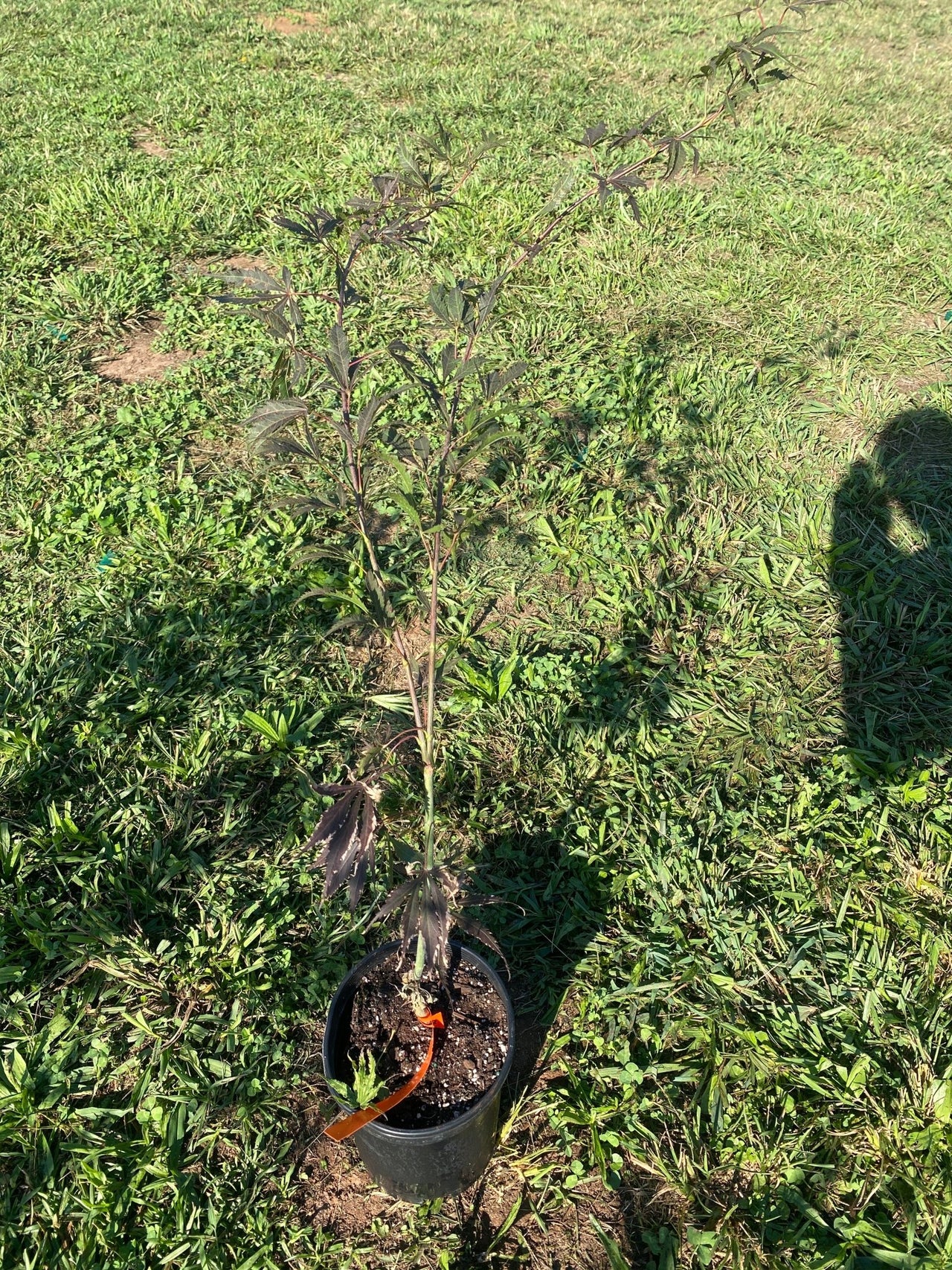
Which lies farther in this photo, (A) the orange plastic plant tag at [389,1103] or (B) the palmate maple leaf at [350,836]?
(A) the orange plastic plant tag at [389,1103]

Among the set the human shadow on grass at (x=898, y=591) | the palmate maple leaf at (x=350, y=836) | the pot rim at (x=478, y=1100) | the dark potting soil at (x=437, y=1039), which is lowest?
the human shadow on grass at (x=898, y=591)

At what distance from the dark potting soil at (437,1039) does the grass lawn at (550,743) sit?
0.32 meters

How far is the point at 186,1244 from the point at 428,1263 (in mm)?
528

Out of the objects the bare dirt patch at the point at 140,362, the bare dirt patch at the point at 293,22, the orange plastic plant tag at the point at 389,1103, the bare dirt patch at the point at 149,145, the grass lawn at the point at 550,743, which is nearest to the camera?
the orange plastic plant tag at the point at 389,1103

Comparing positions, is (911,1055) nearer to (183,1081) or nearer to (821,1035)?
(821,1035)

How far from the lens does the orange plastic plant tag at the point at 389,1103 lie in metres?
1.73

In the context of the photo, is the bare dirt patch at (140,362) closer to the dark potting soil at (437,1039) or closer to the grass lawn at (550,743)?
the grass lawn at (550,743)

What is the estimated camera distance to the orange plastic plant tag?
68.0 inches

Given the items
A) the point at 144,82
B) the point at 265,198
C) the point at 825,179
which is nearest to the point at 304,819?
the point at 265,198

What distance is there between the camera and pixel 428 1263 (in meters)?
1.98

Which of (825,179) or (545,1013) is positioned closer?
(545,1013)

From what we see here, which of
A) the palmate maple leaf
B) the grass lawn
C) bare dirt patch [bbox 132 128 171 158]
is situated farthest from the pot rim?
bare dirt patch [bbox 132 128 171 158]

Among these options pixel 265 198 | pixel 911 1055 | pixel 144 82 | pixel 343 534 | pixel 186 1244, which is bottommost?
pixel 911 1055

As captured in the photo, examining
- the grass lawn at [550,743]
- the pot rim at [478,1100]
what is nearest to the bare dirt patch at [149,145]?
the grass lawn at [550,743]
